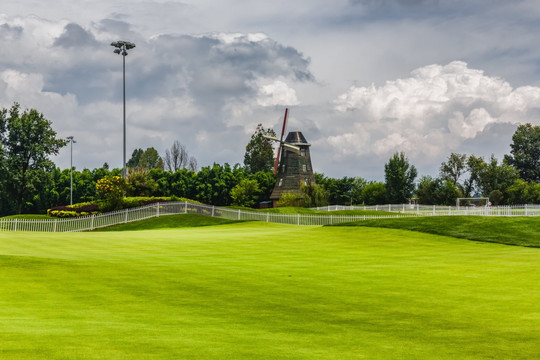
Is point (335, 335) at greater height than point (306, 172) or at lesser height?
lesser

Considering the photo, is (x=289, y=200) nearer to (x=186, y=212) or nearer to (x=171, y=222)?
(x=186, y=212)

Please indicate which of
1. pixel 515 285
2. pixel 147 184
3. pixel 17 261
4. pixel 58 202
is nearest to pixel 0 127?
pixel 58 202

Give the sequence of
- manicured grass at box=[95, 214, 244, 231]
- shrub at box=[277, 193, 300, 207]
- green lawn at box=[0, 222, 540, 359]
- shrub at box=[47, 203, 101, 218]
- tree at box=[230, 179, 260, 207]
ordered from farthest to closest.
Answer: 1. tree at box=[230, 179, 260, 207]
2. shrub at box=[277, 193, 300, 207]
3. shrub at box=[47, 203, 101, 218]
4. manicured grass at box=[95, 214, 244, 231]
5. green lawn at box=[0, 222, 540, 359]

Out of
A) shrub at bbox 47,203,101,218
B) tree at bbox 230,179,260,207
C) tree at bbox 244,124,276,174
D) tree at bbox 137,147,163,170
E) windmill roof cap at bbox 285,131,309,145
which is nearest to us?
shrub at bbox 47,203,101,218

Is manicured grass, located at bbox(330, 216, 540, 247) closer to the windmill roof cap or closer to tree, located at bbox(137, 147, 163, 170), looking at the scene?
the windmill roof cap

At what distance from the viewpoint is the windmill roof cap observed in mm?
82812

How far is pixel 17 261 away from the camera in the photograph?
16062mm

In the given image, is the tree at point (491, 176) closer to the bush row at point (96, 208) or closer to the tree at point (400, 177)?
the tree at point (400, 177)

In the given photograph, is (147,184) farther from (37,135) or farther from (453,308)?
(453,308)

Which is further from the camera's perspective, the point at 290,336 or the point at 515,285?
the point at 515,285

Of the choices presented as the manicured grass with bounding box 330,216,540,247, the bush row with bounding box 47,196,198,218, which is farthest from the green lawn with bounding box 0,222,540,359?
the bush row with bounding box 47,196,198,218

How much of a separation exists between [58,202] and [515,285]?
273ft

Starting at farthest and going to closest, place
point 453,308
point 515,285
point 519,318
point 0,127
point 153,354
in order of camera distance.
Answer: point 0,127
point 515,285
point 453,308
point 519,318
point 153,354

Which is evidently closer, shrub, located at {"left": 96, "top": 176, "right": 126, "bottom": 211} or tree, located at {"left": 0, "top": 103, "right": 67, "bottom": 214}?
shrub, located at {"left": 96, "top": 176, "right": 126, "bottom": 211}
